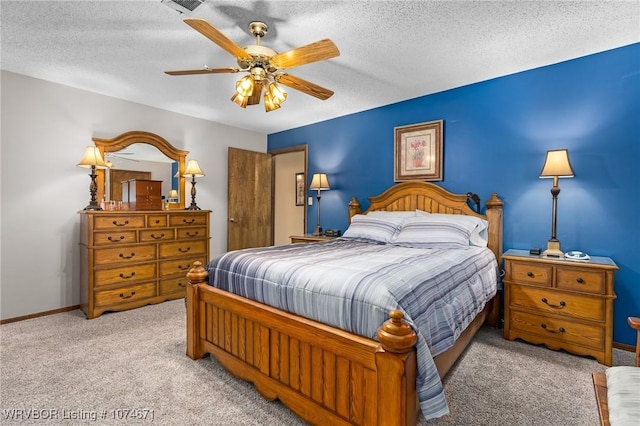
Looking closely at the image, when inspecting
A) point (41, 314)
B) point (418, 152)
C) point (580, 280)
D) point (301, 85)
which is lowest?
point (41, 314)

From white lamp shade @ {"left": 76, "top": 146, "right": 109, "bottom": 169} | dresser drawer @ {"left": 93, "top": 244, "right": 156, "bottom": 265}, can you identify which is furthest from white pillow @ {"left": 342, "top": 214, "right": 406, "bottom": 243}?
white lamp shade @ {"left": 76, "top": 146, "right": 109, "bottom": 169}

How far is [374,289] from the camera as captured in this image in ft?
4.81

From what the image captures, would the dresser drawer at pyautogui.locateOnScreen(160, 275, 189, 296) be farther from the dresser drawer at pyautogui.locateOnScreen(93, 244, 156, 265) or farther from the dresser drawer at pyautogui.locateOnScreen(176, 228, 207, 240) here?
the dresser drawer at pyautogui.locateOnScreen(176, 228, 207, 240)

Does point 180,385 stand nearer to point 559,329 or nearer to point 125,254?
point 125,254

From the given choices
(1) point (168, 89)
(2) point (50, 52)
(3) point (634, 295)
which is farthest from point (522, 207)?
(2) point (50, 52)

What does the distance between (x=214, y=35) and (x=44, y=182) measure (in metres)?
2.87

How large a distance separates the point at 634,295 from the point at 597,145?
1.28 m

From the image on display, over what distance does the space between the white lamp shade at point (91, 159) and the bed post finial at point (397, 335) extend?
3.50 meters

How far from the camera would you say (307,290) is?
1688 millimetres

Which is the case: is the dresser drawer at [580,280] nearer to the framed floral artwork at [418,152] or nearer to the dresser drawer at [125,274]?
the framed floral artwork at [418,152]

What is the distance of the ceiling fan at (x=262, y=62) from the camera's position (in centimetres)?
188

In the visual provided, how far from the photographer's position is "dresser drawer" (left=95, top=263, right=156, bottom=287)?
130 inches

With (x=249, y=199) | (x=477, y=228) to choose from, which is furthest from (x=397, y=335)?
(x=249, y=199)

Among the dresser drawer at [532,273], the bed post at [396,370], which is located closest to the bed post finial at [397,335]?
the bed post at [396,370]
